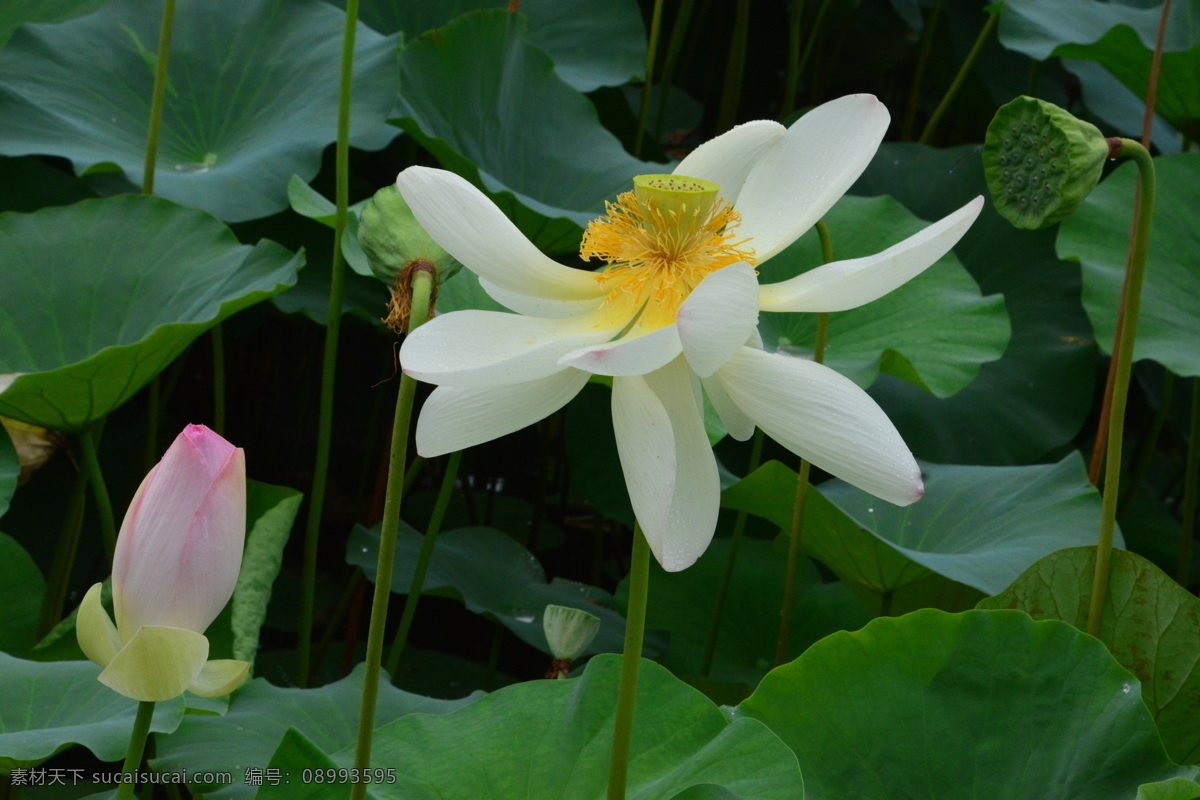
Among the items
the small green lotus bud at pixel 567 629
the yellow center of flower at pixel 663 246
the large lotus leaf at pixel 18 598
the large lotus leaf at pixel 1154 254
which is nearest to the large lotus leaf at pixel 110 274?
the large lotus leaf at pixel 18 598

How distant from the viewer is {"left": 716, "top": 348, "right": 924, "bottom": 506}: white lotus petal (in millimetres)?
491

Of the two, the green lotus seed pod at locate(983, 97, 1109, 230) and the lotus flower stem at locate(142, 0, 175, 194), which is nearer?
the green lotus seed pod at locate(983, 97, 1109, 230)

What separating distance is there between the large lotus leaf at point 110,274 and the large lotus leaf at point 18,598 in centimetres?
21

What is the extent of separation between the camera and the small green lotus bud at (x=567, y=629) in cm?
86

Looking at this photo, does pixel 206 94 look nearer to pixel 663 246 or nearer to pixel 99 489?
pixel 99 489

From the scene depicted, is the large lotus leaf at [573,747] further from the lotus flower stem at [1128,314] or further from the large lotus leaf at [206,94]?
the large lotus leaf at [206,94]

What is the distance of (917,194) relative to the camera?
193 centimetres

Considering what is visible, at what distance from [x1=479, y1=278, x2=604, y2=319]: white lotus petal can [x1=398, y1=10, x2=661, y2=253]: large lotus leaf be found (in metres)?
0.97

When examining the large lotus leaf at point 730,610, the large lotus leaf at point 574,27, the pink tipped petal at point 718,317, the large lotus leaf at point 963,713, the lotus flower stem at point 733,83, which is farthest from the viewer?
the lotus flower stem at point 733,83

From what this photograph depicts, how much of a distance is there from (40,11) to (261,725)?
1.36m

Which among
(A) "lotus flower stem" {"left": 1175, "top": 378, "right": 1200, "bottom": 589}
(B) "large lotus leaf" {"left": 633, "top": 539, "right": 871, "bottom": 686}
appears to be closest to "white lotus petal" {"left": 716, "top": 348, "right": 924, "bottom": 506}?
(B) "large lotus leaf" {"left": 633, "top": 539, "right": 871, "bottom": 686}

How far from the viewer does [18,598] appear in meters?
1.16

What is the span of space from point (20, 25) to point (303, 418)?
0.82 meters

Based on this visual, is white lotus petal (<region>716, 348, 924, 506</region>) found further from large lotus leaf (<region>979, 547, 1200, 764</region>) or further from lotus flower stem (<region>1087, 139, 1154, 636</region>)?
large lotus leaf (<region>979, 547, 1200, 764</region>)
